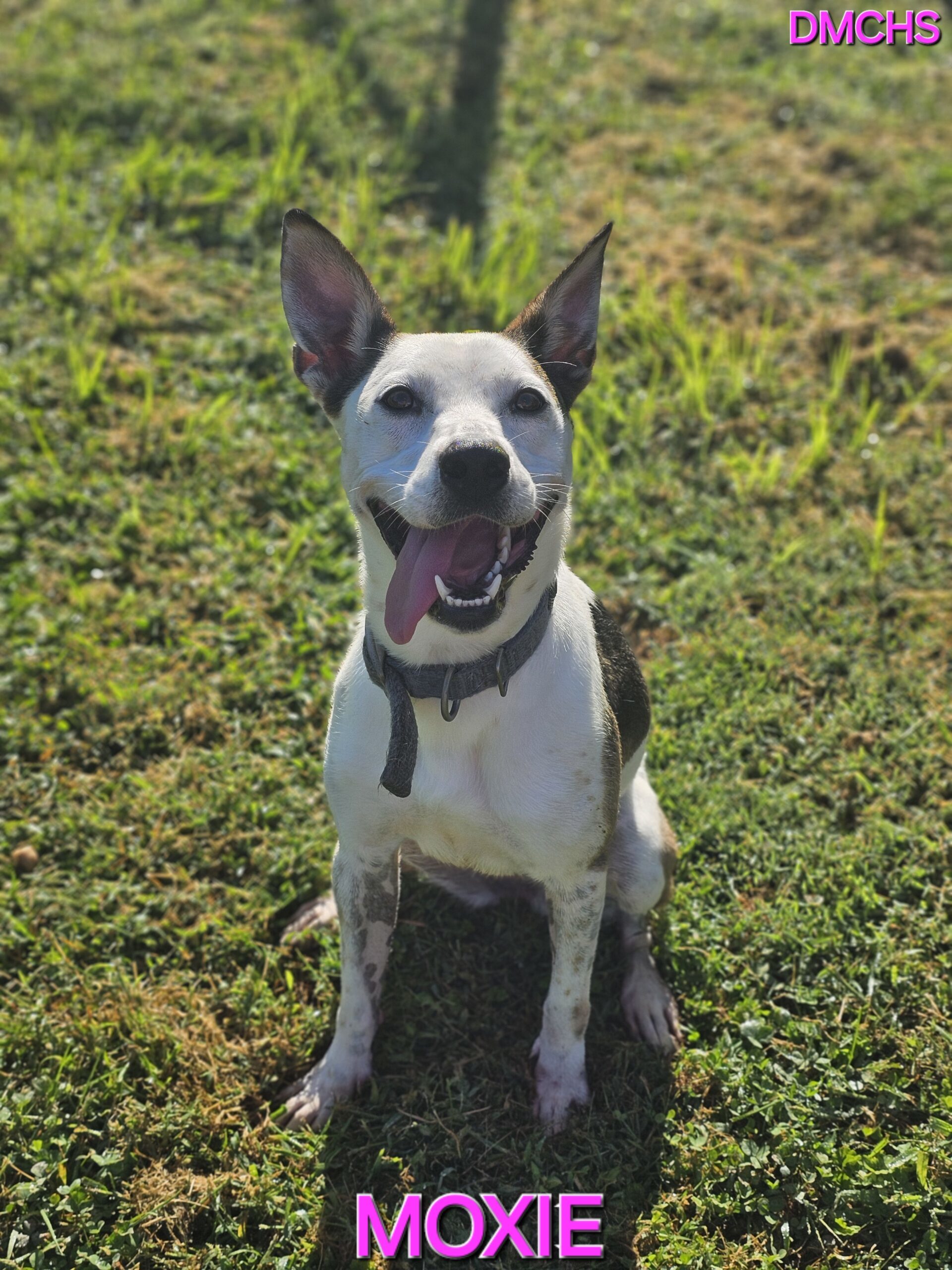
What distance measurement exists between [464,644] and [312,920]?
145 cm

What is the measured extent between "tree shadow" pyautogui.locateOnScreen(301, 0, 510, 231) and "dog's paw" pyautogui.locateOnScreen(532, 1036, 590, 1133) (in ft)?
17.4

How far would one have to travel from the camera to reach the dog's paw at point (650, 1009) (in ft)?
11.1

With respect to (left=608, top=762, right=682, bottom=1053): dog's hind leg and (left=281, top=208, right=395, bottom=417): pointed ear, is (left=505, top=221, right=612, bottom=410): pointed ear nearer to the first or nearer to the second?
(left=281, top=208, right=395, bottom=417): pointed ear

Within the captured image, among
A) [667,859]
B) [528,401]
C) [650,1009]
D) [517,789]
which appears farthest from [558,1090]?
[528,401]

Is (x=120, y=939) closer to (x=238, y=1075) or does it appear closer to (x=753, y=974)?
(x=238, y=1075)

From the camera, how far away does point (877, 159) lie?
7.48 m

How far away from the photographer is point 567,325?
3.14m

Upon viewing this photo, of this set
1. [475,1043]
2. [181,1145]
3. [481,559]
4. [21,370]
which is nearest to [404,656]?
[481,559]

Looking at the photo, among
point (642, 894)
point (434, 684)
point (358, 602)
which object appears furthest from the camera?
point (358, 602)

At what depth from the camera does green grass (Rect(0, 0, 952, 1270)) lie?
3.15 m

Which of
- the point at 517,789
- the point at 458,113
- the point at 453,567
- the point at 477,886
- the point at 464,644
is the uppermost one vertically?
the point at 458,113

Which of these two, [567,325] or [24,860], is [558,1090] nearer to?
[24,860]

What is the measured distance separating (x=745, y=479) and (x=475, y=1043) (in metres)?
3.20

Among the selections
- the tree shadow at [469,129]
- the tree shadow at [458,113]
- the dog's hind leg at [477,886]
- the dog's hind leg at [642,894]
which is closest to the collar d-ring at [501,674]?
the dog's hind leg at [642,894]
